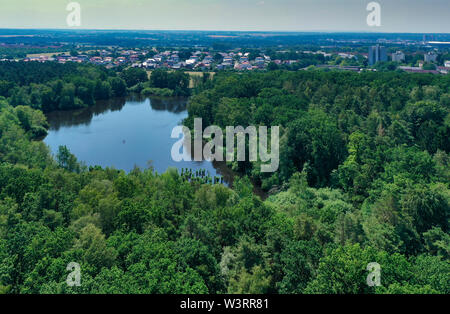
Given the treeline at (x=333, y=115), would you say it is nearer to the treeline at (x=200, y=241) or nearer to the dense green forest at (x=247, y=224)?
the dense green forest at (x=247, y=224)

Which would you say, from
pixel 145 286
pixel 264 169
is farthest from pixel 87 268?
pixel 264 169

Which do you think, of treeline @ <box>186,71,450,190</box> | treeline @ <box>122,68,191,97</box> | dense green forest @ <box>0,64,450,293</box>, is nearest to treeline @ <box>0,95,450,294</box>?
dense green forest @ <box>0,64,450,293</box>

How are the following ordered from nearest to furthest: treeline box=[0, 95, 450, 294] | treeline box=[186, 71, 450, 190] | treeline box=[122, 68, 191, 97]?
Result: 1. treeline box=[0, 95, 450, 294]
2. treeline box=[186, 71, 450, 190]
3. treeline box=[122, 68, 191, 97]

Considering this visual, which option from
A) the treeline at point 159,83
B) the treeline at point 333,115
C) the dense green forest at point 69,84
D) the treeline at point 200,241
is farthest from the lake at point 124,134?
the treeline at point 200,241

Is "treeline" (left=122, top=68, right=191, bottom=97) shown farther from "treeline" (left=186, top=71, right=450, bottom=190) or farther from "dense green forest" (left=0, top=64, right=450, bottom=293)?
"dense green forest" (left=0, top=64, right=450, bottom=293)

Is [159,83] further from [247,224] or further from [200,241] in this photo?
[200,241]

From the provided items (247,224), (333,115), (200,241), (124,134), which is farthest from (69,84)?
(200,241)
